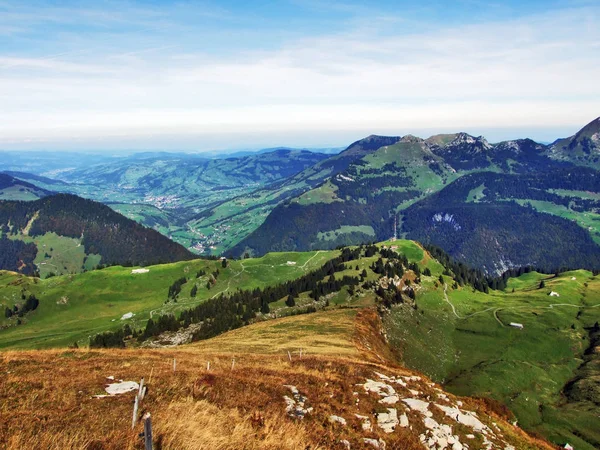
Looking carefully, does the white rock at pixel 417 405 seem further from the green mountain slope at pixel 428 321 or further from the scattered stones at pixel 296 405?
the green mountain slope at pixel 428 321

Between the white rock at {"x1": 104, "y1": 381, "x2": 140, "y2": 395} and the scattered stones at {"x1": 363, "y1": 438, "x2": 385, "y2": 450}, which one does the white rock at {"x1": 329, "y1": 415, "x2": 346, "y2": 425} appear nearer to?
the scattered stones at {"x1": 363, "y1": 438, "x2": 385, "y2": 450}

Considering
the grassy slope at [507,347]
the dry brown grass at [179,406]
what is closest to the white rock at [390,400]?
the dry brown grass at [179,406]

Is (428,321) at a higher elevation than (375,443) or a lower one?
lower

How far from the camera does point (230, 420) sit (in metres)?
17.7

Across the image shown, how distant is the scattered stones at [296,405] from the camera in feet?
72.0

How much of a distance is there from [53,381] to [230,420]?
13.0 meters

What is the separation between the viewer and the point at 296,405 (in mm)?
23469

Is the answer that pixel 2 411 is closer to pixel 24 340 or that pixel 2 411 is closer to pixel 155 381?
pixel 155 381

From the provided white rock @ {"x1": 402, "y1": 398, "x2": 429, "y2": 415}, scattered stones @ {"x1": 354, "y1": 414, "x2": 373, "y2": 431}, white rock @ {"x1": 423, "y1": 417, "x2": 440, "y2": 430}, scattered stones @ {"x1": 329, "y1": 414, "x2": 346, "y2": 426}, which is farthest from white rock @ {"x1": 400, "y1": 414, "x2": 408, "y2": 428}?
scattered stones @ {"x1": 329, "y1": 414, "x2": 346, "y2": 426}

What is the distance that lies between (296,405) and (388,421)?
21.6 ft

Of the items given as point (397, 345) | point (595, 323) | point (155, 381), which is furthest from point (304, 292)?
point (155, 381)

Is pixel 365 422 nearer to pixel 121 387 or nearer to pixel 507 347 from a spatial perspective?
pixel 121 387

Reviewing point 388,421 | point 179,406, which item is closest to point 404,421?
point 388,421

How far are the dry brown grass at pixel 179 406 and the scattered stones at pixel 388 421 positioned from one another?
0.67 meters
